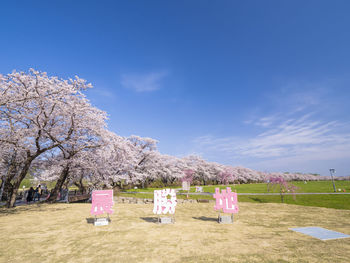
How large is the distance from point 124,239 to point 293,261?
592 cm

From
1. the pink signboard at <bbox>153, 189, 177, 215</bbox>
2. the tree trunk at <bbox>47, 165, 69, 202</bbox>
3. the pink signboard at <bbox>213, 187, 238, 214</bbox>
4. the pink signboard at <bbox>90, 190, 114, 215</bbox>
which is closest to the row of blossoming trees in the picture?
the tree trunk at <bbox>47, 165, 69, 202</bbox>

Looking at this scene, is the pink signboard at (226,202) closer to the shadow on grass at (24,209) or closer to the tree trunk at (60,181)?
the shadow on grass at (24,209)

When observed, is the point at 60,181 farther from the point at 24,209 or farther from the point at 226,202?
the point at 226,202

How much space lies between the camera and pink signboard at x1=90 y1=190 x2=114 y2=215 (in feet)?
32.1

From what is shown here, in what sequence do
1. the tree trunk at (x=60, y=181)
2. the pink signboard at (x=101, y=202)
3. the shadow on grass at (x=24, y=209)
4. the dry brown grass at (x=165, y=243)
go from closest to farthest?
the dry brown grass at (x=165, y=243) → the pink signboard at (x=101, y=202) → the shadow on grass at (x=24, y=209) → the tree trunk at (x=60, y=181)

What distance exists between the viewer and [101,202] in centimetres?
995

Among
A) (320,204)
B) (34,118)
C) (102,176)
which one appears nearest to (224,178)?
(320,204)

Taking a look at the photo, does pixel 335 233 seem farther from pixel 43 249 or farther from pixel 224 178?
pixel 224 178

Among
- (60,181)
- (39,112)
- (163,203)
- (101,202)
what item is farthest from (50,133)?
(163,203)

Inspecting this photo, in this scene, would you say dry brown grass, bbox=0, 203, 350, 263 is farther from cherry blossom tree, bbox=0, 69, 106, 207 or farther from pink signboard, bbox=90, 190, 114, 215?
cherry blossom tree, bbox=0, 69, 106, 207

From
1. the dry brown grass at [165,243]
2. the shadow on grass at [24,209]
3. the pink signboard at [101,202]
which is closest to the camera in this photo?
the dry brown grass at [165,243]

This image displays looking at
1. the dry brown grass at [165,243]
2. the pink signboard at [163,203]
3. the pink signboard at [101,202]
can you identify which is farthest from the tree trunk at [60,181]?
the pink signboard at [163,203]

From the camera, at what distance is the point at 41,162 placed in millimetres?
18781

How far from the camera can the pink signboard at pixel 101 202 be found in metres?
9.80
